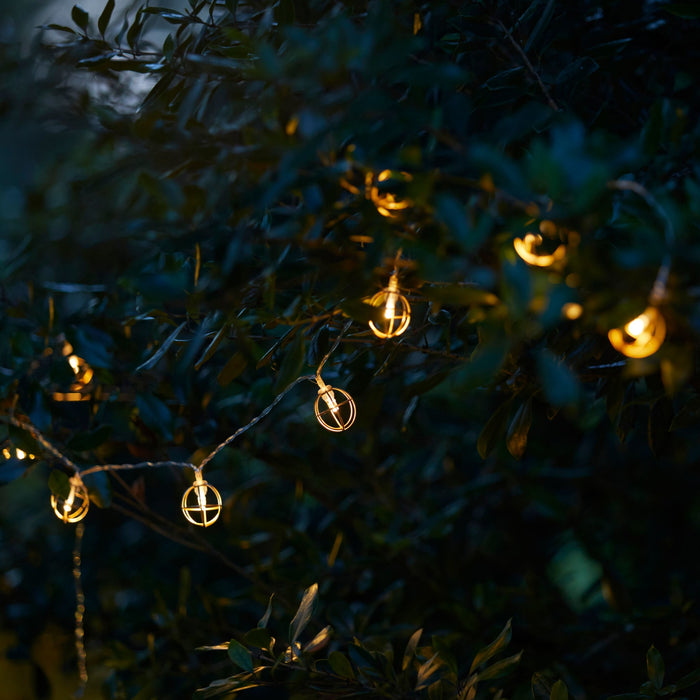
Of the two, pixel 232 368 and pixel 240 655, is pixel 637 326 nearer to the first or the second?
pixel 232 368

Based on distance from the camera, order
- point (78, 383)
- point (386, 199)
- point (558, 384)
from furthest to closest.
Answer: point (78, 383), point (386, 199), point (558, 384)

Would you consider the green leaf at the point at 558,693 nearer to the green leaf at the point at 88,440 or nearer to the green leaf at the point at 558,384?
the green leaf at the point at 558,384

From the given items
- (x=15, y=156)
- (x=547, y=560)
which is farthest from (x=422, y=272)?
(x=15, y=156)

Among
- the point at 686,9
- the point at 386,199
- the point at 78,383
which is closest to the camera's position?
the point at 386,199

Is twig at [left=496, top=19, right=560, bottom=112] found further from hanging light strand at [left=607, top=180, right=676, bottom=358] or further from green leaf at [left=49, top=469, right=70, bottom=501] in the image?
green leaf at [left=49, top=469, right=70, bottom=501]

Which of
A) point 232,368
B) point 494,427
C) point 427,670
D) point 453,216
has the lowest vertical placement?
point 427,670


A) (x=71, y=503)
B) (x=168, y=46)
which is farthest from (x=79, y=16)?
(x=71, y=503)

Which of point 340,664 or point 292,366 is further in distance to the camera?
point 340,664
